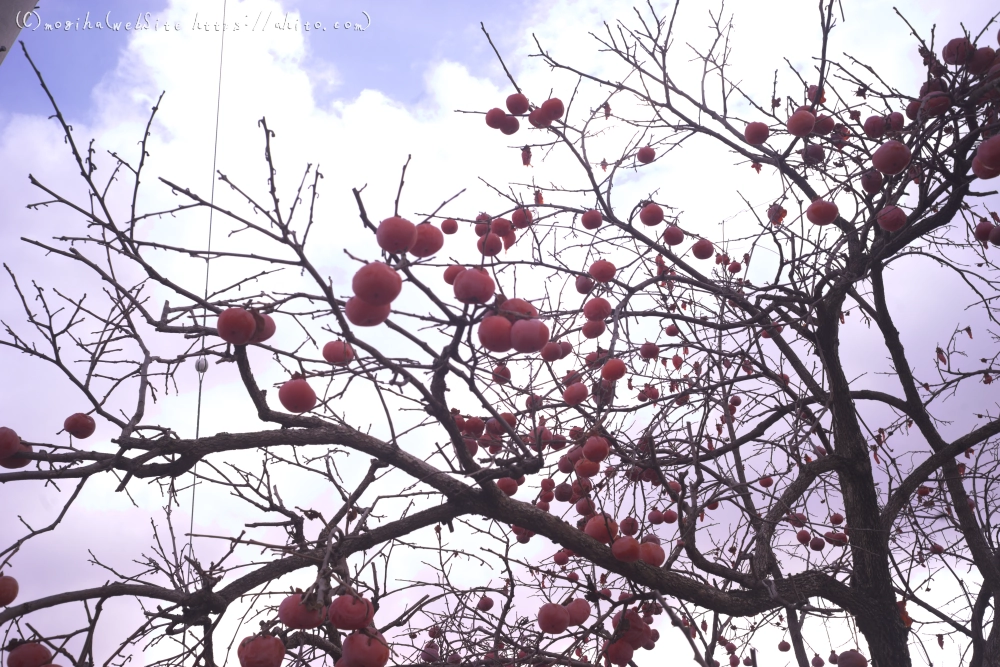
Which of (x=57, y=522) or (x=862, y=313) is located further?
(x=862, y=313)

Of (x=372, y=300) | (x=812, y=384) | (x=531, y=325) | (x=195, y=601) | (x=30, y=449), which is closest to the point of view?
(x=372, y=300)

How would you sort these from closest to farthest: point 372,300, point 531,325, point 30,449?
point 372,300 < point 531,325 < point 30,449

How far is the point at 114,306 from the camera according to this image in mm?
3037

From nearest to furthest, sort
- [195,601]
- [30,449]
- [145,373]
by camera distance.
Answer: [195,601], [30,449], [145,373]

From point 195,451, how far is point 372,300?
1511mm

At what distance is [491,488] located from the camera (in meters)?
2.75

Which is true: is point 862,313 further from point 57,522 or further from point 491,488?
point 57,522

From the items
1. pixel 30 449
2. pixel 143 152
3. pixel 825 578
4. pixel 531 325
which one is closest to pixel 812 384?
pixel 825 578

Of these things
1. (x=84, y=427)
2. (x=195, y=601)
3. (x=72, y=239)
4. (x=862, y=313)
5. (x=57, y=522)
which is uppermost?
(x=862, y=313)

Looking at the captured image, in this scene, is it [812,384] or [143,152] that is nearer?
[143,152]

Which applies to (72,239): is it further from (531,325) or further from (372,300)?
(531,325)

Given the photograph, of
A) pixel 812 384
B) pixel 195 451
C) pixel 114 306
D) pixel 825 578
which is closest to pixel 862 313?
pixel 812 384

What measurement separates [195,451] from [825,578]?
3.60m

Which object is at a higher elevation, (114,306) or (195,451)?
(114,306)
